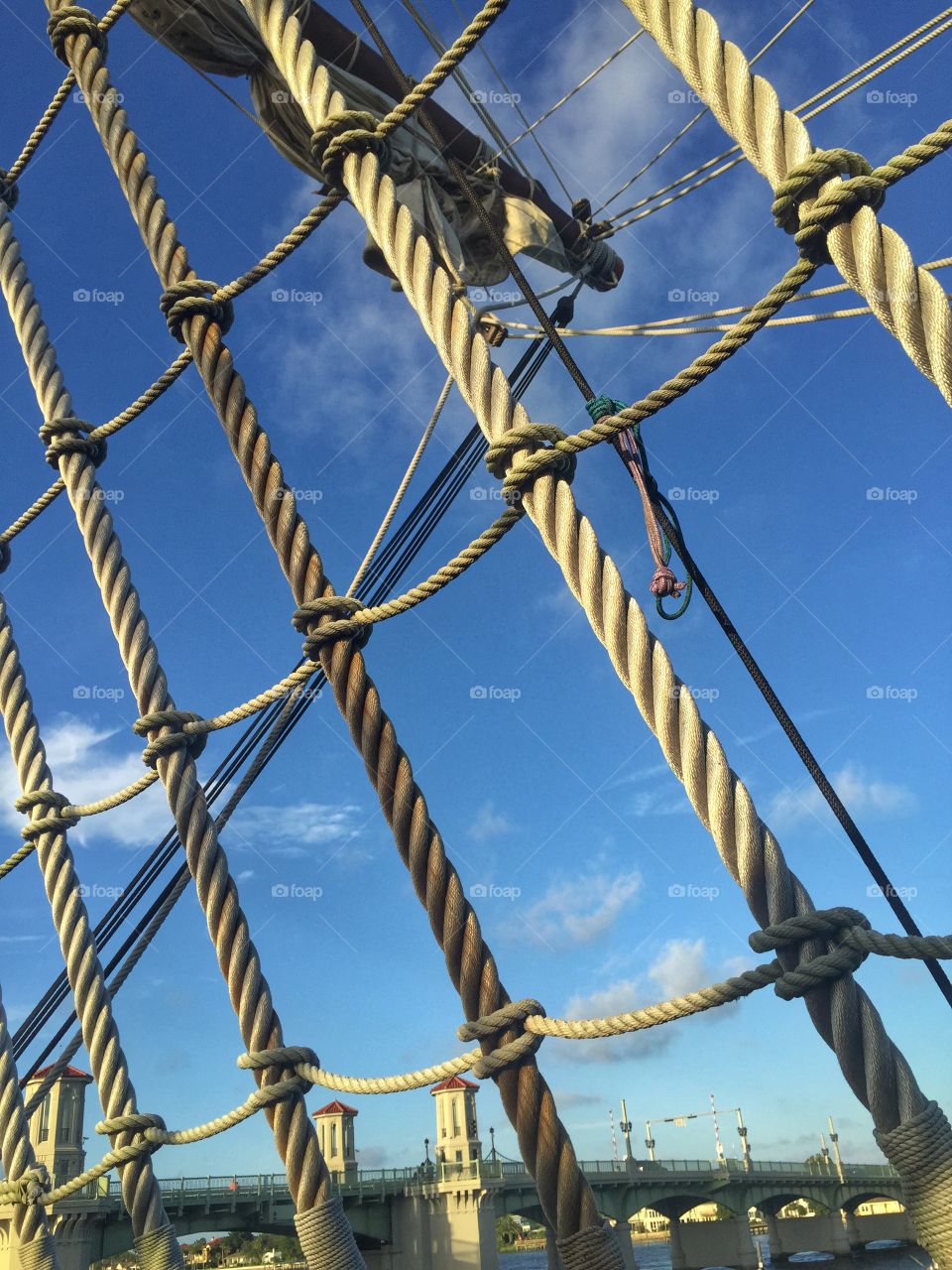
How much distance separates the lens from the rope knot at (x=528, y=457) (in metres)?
2.63

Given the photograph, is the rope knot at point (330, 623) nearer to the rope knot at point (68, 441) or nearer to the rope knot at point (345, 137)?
the rope knot at point (345, 137)

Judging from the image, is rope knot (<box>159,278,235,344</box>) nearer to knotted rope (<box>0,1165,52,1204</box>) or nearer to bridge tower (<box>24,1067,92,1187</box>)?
knotted rope (<box>0,1165,52,1204</box>)

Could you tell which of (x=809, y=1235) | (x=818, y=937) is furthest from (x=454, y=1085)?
(x=818, y=937)

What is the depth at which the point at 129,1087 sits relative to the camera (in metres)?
4.16

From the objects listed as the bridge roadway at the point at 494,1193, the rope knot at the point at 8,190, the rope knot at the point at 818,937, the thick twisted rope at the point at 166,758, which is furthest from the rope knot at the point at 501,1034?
the bridge roadway at the point at 494,1193

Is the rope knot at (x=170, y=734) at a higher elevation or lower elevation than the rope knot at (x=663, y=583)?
lower

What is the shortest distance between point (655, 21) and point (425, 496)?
9.02 metres

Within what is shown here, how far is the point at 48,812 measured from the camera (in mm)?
4836

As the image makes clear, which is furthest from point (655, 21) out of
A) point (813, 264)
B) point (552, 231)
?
point (552, 231)

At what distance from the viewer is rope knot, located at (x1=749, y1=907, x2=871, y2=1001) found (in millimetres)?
1977

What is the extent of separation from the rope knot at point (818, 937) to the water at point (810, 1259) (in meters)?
35.3

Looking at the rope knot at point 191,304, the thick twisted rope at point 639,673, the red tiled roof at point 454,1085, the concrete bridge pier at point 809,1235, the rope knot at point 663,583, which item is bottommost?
the concrete bridge pier at point 809,1235

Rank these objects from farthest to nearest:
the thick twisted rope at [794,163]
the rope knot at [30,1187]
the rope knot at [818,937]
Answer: the rope knot at [30,1187], the rope knot at [818,937], the thick twisted rope at [794,163]

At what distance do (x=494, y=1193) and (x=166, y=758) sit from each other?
4156 centimetres
